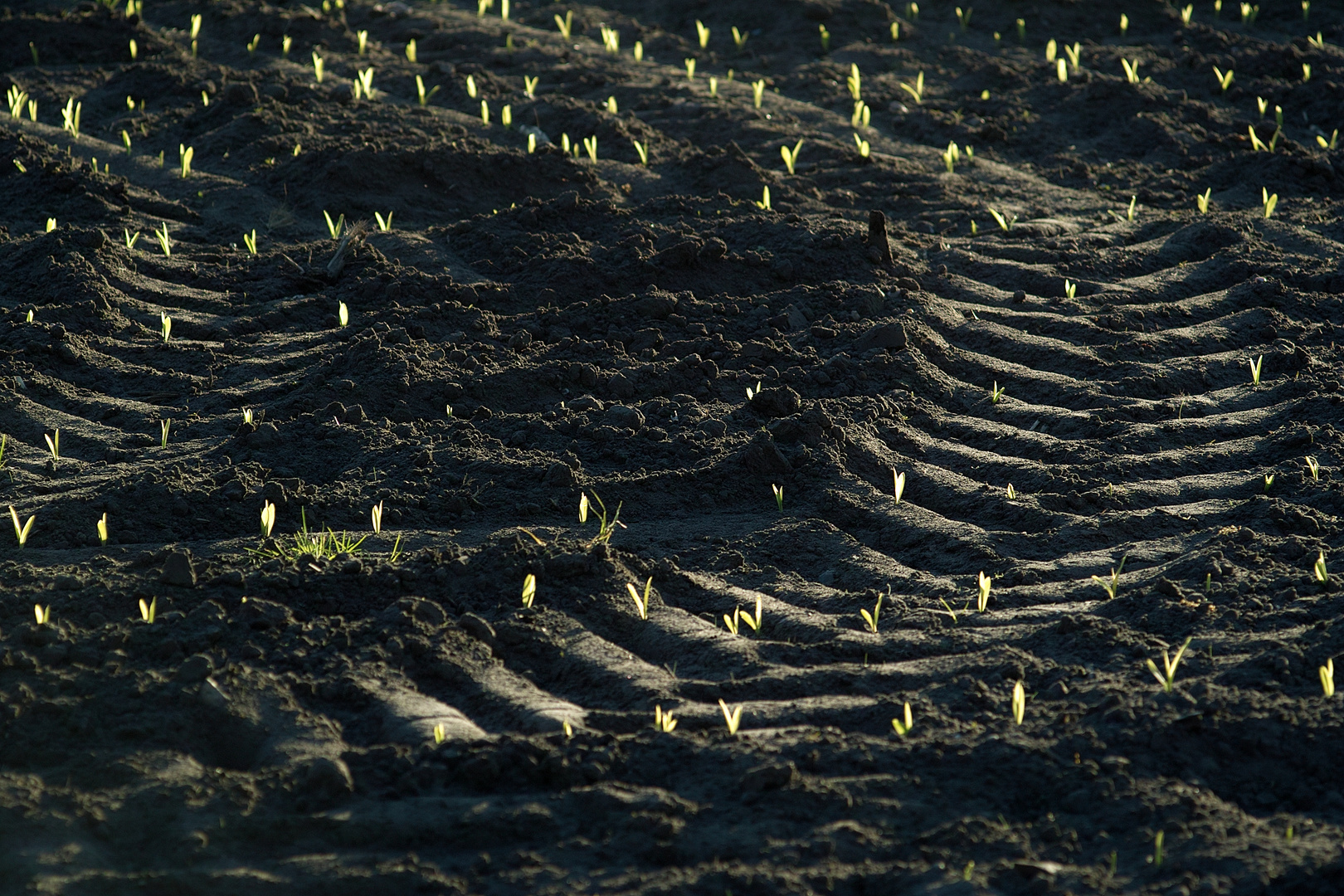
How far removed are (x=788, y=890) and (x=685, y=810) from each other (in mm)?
276

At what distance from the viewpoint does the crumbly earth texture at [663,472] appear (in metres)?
2.19

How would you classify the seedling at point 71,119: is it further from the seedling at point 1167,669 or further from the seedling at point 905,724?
the seedling at point 1167,669

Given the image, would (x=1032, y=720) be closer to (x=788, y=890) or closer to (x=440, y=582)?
(x=788, y=890)

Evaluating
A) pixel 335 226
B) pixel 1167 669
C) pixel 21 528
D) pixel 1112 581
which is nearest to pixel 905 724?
pixel 1167 669

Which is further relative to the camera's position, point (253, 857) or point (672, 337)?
point (672, 337)

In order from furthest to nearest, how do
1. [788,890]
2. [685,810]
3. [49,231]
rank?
[49,231] < [685,810] < [788,890]

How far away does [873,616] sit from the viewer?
2898 mm

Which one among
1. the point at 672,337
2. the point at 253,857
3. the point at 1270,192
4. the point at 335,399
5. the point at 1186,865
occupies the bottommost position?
the point at 253,857

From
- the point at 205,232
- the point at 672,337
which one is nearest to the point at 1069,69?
the point at 672,337

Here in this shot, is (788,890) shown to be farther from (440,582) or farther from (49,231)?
(49,231)

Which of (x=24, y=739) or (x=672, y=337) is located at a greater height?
(x=672, y=337)

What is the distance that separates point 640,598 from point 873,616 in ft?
2.06

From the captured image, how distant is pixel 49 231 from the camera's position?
14.8 ft

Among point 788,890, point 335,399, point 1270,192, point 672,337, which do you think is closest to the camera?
point 788,890
